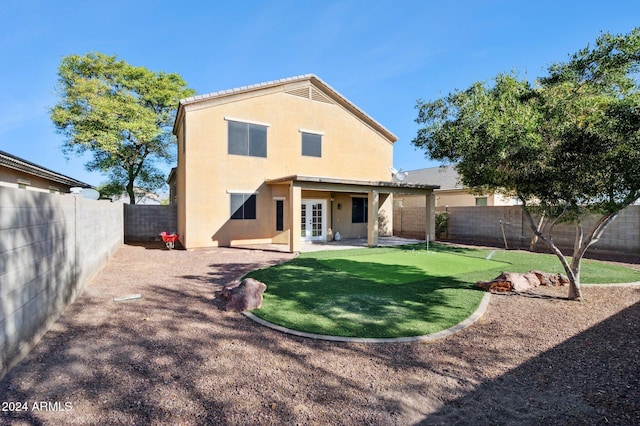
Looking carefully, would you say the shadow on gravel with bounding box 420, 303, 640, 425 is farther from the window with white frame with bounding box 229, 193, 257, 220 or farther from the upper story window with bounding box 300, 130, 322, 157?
the upper story window with bounding box 300, 130, 322, 157

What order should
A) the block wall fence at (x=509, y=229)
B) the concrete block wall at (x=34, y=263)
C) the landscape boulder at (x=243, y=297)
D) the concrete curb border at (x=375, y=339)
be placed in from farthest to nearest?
the block wall fence at (x=509, y=229), the landscape boulder at (x=243, y=297), the concrete curb border at (x=375, y=339), the concrete block wall at (x=34, y=263)

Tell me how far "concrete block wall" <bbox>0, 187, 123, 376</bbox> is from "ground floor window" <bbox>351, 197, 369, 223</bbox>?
13.6 metres

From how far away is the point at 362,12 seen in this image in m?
11.7

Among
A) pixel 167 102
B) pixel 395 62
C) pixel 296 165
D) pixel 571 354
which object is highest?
pixel 167 102

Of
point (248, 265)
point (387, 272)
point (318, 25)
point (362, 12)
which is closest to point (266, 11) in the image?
point (318, 25)

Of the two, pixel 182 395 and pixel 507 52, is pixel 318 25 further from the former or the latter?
pixel 182 395

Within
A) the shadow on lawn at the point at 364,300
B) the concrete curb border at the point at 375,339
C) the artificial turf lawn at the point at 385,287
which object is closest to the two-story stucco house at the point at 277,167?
the artificial turf lawn at the point at 385,287

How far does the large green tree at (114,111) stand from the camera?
21.4 m

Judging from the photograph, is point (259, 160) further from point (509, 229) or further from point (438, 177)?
point (438, 177)

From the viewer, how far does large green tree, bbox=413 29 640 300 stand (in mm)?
5414

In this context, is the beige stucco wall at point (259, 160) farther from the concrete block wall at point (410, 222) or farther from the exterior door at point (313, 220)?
the concrete block wall at point (410, 222)

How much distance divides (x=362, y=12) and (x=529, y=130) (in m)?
8.82

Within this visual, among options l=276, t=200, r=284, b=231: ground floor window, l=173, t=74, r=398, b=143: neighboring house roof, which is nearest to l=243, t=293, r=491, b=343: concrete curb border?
l=276, t=200, r=284, b=231: ground floor window

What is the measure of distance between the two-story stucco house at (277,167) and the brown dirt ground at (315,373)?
875cm
